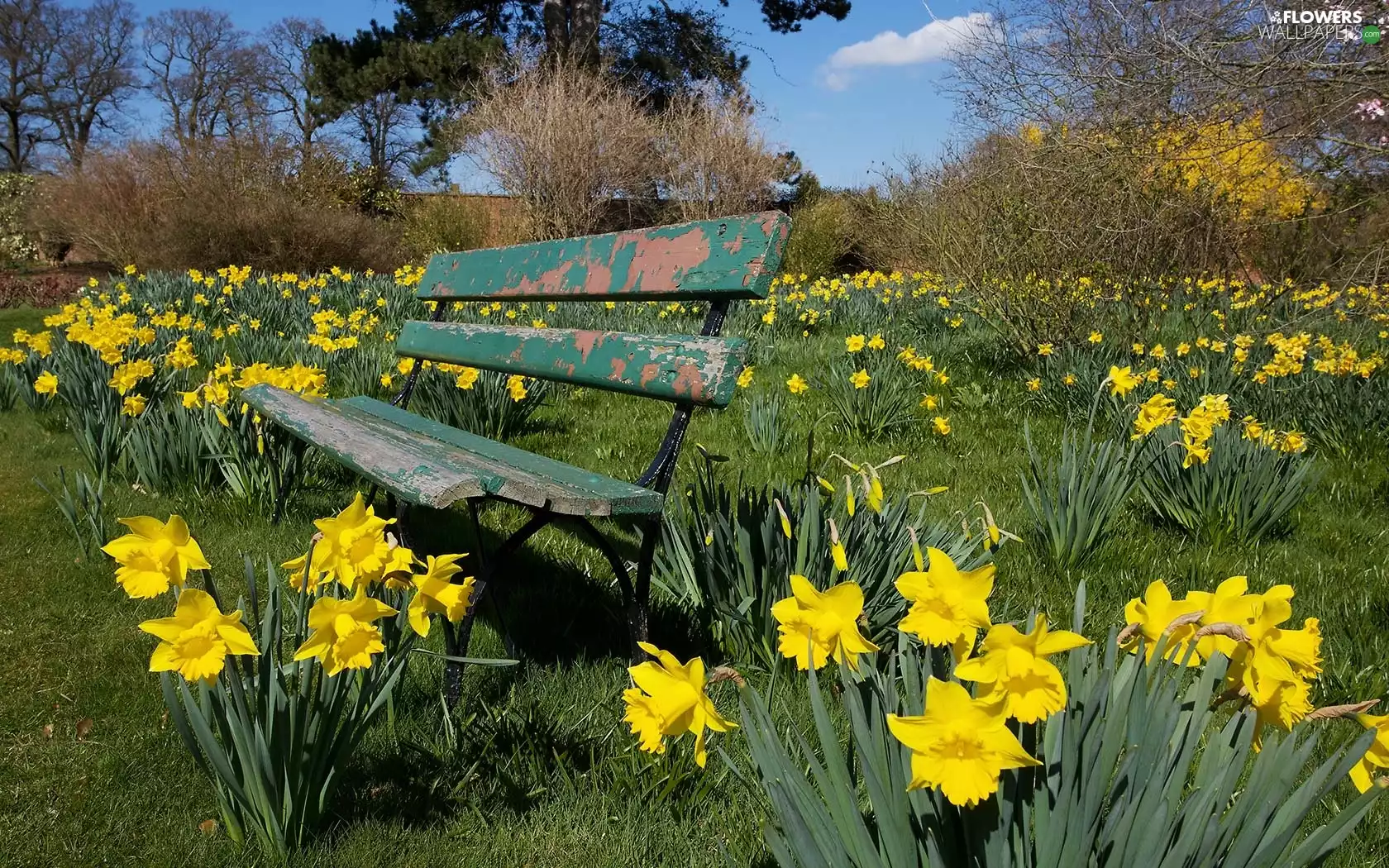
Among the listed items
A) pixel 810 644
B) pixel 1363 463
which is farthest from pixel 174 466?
pixel 1363 463

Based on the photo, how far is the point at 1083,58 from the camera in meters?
5.50

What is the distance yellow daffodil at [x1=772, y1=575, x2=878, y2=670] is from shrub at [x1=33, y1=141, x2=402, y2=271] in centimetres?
1230

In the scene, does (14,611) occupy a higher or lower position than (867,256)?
lower

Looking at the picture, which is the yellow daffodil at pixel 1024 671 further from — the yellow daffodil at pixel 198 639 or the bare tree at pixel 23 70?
the bare tree at pixel 23 70

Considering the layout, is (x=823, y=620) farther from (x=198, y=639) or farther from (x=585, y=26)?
(x=585, y=26)

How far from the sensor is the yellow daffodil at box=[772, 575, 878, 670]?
985mm

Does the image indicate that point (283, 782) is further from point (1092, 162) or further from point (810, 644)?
point (1092, 162)

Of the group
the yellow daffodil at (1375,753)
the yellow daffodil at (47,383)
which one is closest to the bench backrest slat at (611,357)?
the yellow daffodil at (1375,753)

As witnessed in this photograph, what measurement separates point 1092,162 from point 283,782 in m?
5.80

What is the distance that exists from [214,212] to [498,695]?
452 inches

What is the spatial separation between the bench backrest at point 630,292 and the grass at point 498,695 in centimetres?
43

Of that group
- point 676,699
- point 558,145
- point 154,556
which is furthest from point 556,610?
point 558,145

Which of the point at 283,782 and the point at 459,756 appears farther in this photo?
the point at 459,756

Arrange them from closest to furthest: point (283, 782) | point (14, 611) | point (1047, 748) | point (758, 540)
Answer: point (1047, 748) < point (283, 782) < point (758, 540) < point (14, 611)
